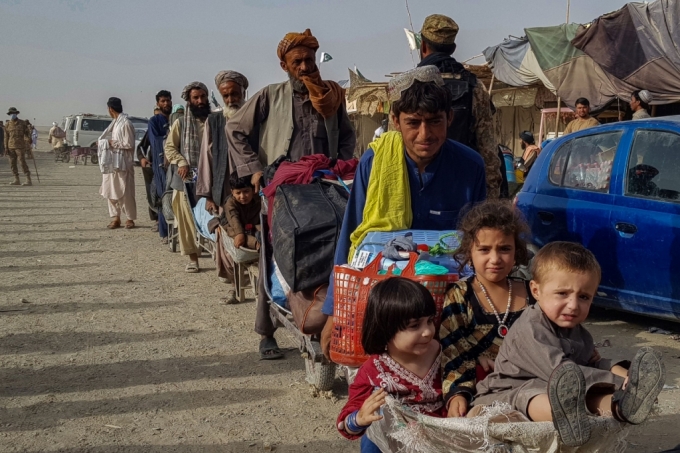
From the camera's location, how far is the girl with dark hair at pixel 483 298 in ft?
9.12

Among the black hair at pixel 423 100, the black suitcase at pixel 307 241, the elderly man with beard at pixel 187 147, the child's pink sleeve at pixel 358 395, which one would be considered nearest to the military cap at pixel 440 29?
the black suitcase at pixel 307 241

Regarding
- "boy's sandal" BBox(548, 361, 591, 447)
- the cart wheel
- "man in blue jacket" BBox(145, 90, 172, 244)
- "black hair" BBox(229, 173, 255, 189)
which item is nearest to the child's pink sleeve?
"boy's sandal" BBox(548, 361, 591, 447)

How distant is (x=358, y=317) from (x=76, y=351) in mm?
3582

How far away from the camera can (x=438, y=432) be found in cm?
229

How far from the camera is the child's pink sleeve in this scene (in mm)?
2754

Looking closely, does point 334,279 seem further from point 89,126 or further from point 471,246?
point 89,126

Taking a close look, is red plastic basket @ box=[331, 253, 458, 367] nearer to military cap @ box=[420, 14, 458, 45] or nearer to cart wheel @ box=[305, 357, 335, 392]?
cart wheel @ box=[305, 357, 335, 392]

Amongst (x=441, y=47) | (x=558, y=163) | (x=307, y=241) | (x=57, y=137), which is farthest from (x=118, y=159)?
(x=57, y=137)

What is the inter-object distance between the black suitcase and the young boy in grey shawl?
164cm

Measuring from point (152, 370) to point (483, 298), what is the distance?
3232 mm

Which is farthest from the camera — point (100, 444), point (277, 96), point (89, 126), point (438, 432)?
point (89, 126)

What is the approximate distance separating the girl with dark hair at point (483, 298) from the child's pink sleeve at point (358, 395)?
0.29 metres

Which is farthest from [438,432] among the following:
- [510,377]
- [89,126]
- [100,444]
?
[89,126]

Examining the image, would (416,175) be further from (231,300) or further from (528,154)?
(528,154)
